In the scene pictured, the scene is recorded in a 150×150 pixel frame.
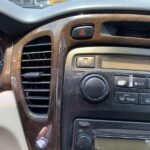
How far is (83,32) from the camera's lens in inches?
72.8

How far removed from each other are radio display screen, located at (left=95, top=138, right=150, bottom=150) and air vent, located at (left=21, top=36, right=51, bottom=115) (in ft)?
0.80

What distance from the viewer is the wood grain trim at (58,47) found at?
5.98 feet

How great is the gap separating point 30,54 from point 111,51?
323 millimetres

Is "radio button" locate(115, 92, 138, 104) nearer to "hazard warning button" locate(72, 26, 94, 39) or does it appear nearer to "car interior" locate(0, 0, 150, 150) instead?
"car interior" locate(0, 0, 150, 150)

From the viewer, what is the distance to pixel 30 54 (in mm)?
1942

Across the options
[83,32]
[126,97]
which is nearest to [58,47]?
[83,32]

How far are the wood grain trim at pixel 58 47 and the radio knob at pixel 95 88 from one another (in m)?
0.10

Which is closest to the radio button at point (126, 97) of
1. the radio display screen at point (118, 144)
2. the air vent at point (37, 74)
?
the radio display screen at point (118, 144)

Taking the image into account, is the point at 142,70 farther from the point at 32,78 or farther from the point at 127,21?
the point at 32,78

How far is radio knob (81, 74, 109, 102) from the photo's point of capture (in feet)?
5.91

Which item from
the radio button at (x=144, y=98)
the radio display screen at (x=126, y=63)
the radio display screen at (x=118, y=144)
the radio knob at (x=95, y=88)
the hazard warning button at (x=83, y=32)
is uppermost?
the hazard warning button at (x=83, y=32)

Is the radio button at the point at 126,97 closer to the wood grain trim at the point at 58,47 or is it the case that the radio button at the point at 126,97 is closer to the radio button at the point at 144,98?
the radio button at the point at 144,98

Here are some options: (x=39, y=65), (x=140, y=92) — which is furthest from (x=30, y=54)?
(x=140, y=92)

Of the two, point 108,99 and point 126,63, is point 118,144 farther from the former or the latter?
point 126,63
